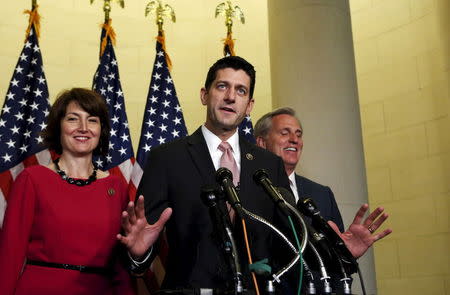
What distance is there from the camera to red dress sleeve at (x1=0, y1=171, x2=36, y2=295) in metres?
2.97

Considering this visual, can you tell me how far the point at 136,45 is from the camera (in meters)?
6.53

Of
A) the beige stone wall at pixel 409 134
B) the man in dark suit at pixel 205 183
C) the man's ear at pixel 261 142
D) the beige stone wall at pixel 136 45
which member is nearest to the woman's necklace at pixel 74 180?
the man in dark suit at pixel 205 183

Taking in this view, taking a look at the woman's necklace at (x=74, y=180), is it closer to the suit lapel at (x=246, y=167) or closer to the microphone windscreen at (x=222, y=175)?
the suit lapel at (x=246, y=167)

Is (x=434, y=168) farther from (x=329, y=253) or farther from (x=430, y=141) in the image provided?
(x=329, y=253)

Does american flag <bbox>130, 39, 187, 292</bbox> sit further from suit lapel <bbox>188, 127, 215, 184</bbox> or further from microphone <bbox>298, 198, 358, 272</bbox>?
microphone <bbox>298, 198, 358, 272</bbox>

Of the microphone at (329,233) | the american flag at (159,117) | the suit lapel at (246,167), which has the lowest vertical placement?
the microphone at (329,233)

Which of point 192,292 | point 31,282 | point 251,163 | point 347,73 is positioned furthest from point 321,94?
point 192,292

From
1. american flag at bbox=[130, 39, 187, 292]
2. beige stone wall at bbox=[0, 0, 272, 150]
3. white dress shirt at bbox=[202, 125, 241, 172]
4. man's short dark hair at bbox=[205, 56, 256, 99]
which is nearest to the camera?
white dress shirt at bbox=[202, 125, 241, 172]

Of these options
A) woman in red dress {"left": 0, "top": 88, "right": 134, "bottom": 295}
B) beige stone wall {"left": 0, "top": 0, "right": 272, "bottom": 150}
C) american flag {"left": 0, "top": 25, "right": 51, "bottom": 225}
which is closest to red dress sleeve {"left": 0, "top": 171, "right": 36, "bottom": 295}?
woman in red dress {"left": 0, "top": 88, "right": 134, "bottom": 295}

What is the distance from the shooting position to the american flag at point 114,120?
186 inches

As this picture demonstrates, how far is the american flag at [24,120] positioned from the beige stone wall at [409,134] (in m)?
2.92

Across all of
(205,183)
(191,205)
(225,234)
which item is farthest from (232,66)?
(225,234)

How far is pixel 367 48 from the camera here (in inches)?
243

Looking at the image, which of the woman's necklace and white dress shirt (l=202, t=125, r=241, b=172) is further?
the woman's necklace
